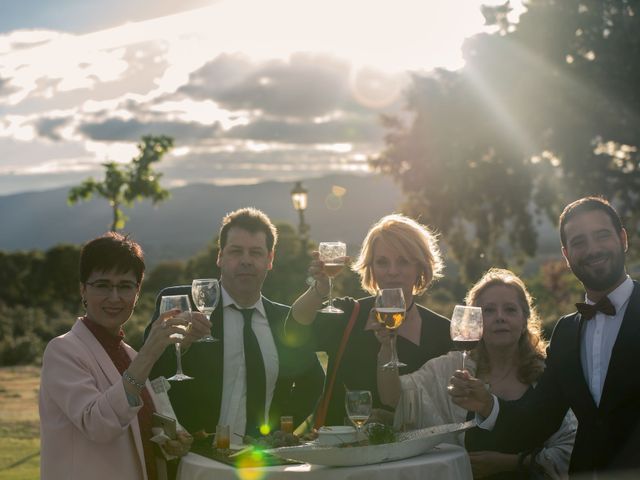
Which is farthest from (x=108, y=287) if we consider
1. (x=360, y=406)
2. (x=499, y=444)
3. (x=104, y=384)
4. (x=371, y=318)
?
(x=499, y=444)

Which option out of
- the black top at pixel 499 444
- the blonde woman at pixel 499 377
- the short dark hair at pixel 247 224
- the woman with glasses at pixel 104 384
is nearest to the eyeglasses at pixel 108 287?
the woman with glasses at pixel 104 384

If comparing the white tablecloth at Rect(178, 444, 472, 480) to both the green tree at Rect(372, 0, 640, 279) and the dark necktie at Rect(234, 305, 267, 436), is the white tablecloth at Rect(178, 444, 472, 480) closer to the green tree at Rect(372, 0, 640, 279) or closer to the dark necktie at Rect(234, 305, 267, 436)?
the dark necktie at Rect(234, 305, 267, 436)

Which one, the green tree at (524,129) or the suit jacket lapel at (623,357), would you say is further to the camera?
the green tree at (524,129)

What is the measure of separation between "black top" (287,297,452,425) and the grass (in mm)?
8109

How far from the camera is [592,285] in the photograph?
4984mm

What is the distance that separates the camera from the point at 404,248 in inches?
239

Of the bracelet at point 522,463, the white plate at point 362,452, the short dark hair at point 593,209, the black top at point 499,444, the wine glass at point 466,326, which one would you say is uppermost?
the short dark hair at point 593,209

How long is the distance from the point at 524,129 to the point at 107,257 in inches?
841

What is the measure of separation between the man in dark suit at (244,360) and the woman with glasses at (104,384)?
0.66 metres

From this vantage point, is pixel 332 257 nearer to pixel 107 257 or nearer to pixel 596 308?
pixel 107 257

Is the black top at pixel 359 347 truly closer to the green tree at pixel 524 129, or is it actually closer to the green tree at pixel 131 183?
the green tree at pixel 524 129

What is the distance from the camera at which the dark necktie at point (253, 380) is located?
19.4 feet

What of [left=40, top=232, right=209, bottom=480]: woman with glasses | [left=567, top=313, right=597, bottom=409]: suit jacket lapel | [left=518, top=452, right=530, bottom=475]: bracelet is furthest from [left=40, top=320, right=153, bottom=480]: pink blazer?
[left=567, top=313, right=597, bottom=409]: suit jacket lapel

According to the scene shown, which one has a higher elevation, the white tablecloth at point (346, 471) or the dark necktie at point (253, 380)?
the dark necktie at point (253, 380)
